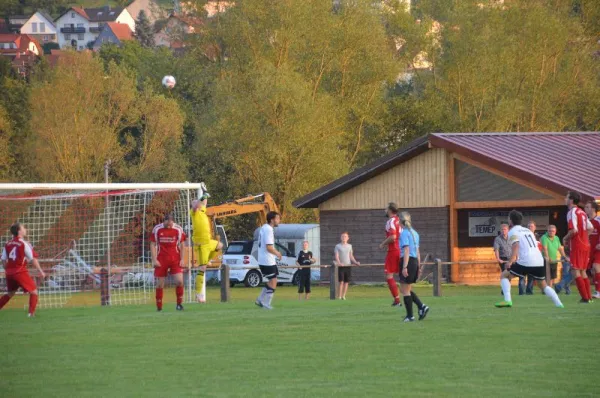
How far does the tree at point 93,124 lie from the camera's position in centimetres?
5853

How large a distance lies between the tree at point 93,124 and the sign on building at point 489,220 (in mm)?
25148

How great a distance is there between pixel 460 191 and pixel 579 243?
17.6m

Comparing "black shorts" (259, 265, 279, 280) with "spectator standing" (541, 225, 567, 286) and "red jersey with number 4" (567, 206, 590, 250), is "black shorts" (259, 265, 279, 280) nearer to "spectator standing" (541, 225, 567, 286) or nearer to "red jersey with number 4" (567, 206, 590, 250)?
"red jersey with number 4" (567, 206, 590, 250)

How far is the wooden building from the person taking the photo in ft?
122

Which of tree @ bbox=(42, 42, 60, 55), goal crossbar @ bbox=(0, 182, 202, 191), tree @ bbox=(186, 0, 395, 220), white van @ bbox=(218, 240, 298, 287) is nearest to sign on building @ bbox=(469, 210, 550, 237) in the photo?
white van @ bbox=(218, 240, 298, 287)

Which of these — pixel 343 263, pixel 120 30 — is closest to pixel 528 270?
pixel 343 263

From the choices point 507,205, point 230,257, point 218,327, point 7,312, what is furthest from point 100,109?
point 218,327

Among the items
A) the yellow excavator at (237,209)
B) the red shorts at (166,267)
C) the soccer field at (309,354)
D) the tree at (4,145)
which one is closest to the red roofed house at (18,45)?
the tree at (4,145)

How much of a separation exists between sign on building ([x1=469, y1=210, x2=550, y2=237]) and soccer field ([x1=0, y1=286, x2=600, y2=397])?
62.2 feet

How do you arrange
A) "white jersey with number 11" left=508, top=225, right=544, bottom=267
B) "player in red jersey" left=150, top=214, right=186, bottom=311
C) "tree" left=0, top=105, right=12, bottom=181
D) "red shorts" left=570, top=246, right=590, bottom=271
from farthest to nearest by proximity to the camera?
1. "tree" left=0, top=105, right=12, bottom=181
2. "player in red jersey" left=150, top=214, right=186, bottom=311
3. "red shorts" left=570, top=246, right=590, bottom=271
4. "white jersey with number 11" left=508, top=225, right=544, bottom=267

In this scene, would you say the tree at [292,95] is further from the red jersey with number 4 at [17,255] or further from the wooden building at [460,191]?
the red jersey with number 4 at [17,255]

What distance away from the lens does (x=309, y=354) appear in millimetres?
13281

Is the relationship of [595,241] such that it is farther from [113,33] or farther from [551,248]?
[113,33]

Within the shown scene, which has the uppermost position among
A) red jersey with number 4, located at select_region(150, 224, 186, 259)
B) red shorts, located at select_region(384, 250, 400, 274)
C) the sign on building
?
the sign on building
